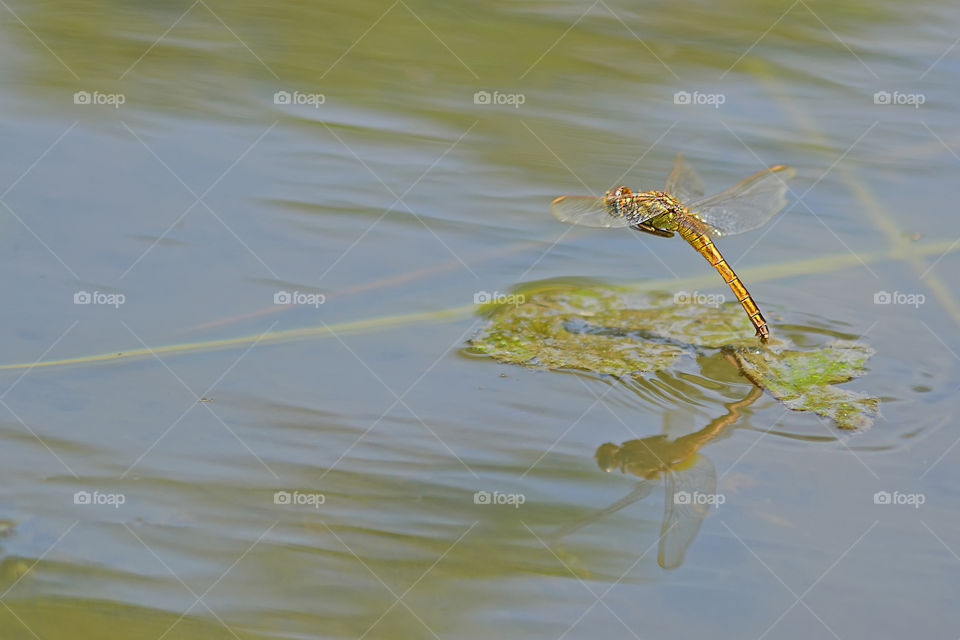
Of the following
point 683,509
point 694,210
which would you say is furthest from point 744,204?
point 683,509

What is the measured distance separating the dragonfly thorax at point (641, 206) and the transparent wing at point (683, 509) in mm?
908

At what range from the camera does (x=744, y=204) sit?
3.42 m

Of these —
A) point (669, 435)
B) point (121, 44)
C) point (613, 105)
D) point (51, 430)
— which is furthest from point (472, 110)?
point (51, 430)

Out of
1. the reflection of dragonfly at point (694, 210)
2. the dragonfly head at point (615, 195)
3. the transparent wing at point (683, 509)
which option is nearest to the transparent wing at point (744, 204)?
the reflection of dragonfly at point (694, 210)

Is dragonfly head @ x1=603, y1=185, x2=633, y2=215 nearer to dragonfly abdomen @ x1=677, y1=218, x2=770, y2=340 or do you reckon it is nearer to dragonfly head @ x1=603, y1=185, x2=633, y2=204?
dragonfly head @ x1=603, y1=185, x2=633, y2=204

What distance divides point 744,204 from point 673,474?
1155mm

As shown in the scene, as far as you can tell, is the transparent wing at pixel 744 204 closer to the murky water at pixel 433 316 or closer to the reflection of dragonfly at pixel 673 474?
the murky water at pixel 433 316

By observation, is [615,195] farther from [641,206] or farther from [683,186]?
[683,186]

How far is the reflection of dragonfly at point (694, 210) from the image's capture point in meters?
3.27

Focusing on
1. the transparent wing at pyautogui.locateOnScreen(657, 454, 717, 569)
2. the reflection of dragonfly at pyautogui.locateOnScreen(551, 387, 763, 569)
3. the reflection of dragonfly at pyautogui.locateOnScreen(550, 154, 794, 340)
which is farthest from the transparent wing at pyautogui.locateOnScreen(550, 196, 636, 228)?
the transparent wing at pyautogui.locateOnScreen(657, 454, 717, 569)

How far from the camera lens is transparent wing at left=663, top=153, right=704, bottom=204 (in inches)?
134

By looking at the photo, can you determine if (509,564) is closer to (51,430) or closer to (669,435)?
(669,435)

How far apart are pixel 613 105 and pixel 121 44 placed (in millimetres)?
2221

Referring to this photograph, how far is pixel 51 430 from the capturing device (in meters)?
2.64
